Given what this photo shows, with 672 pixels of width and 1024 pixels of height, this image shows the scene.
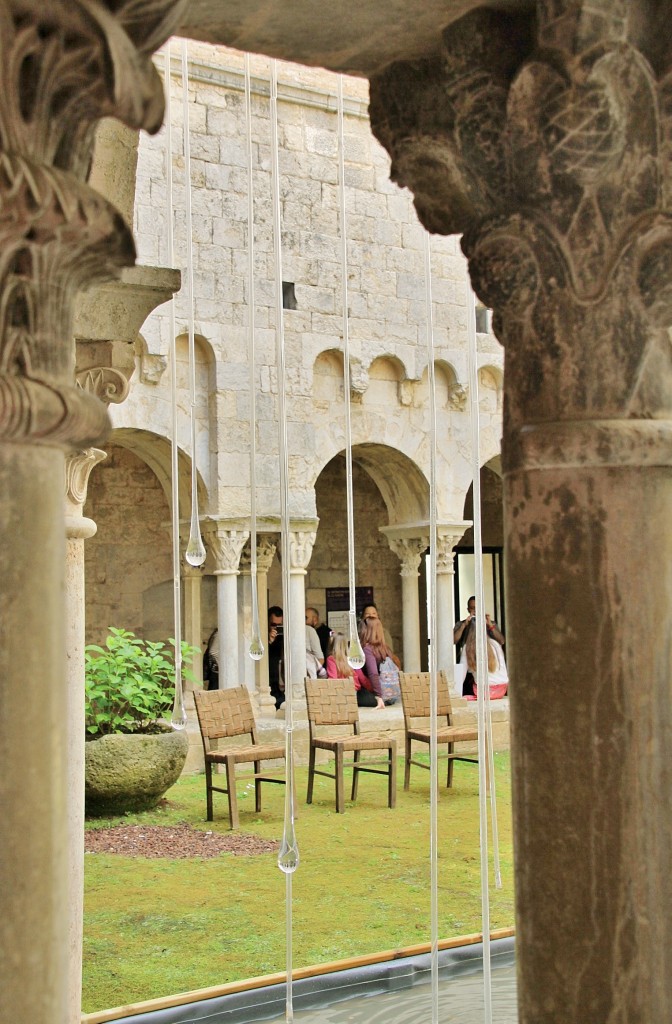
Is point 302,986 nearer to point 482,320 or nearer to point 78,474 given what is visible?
point 78,474

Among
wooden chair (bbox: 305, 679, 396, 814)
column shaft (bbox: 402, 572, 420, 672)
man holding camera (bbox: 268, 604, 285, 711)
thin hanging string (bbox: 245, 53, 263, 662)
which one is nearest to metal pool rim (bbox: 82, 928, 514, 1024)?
thin hanging string (bbox: 245, 53, 263, 662)

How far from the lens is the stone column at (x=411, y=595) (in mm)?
11109

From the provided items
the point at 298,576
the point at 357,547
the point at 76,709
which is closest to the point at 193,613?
the point at 298,576

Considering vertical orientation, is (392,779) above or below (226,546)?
below

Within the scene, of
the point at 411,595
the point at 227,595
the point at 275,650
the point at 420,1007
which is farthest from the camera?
the point at 411,595

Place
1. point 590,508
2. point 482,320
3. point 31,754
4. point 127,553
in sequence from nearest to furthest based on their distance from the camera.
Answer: point 31,754
point 590,508
point 482,320
point 127,553

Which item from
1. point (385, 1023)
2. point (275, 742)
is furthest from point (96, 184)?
point (275, 742)

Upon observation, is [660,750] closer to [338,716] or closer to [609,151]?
[609,151]

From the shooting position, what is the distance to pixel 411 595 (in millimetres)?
11227

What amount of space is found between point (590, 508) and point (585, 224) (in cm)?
40

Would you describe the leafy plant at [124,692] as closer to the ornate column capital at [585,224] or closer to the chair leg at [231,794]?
the chair leg at [231,794]

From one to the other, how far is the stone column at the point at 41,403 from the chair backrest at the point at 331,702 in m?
6.80

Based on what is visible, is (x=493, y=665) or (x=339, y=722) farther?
(x=493, y=665)

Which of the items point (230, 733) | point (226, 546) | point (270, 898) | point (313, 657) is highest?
point (226, 546)
